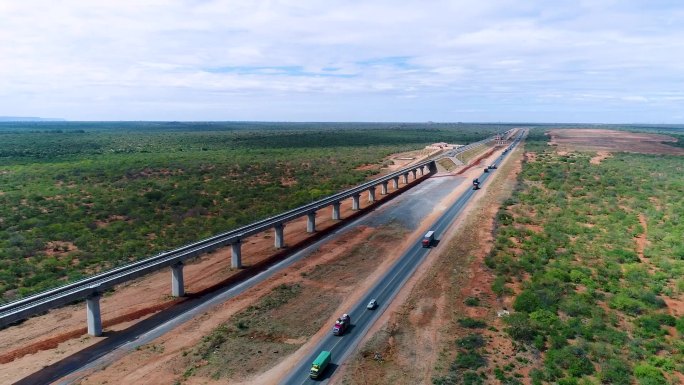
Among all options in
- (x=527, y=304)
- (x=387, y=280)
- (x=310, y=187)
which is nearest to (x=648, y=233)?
(x=527, y=304)

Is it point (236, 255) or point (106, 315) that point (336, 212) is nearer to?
point (236, 255)

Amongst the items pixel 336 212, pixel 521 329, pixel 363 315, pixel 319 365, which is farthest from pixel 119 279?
pixel 336 212

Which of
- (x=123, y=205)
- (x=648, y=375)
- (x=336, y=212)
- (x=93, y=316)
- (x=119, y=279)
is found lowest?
(x=648, y=375)

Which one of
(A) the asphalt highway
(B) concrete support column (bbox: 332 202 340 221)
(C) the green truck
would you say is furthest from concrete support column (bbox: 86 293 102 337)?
(B) concrete support column (bbox: 332 202 340 221)

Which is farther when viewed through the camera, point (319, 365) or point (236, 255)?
point (236, 255)

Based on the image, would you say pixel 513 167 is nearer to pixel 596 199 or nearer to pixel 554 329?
pixel 596 199

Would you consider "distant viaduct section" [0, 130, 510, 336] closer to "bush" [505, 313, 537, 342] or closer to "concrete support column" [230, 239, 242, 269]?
"concrete support column" [230, 239, 242, 269]
